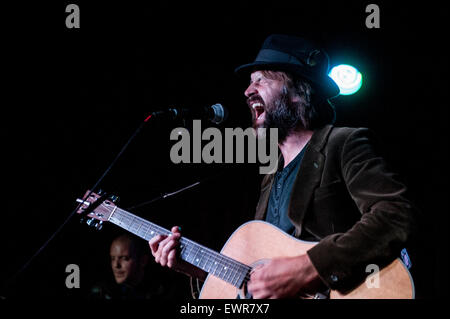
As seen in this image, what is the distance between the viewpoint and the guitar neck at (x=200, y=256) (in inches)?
90.9

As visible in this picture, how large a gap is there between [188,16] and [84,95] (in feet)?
4.88

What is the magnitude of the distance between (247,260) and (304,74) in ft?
5.00

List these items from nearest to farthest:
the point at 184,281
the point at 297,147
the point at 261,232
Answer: the point at 261,232 < the point at 297,147 < the point at 184,281

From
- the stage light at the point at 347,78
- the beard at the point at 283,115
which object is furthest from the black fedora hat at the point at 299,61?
the stage light at the point at 347,78

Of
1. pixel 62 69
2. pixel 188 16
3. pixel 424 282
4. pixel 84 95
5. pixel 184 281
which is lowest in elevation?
pixel 184 281

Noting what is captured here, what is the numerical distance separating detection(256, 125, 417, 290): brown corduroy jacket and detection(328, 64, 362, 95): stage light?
1.77 meters

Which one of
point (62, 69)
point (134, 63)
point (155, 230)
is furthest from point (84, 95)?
point (155, 230)

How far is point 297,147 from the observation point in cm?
292

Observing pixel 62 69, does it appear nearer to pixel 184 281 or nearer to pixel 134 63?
pixel 134 63

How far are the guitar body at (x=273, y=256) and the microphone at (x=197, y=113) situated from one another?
79cm

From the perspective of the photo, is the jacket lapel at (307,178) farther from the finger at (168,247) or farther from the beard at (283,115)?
the finger at (168,247)

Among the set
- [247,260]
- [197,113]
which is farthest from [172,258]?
[197,113]

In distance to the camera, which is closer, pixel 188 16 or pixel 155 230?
pixel 155 230

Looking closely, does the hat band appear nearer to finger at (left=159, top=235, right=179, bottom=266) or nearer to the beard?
the beard
